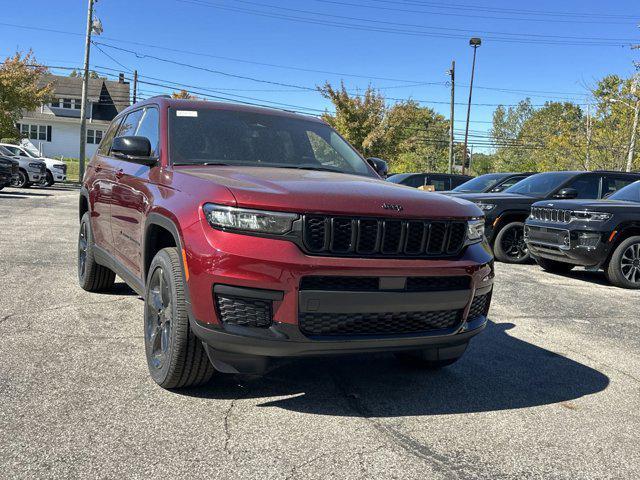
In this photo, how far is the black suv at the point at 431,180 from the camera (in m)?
16.9

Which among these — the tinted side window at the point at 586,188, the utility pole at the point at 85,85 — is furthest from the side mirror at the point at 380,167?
the utility pole at the point at 85,85

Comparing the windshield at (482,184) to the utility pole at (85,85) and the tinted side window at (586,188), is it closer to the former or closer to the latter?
the tinted side window at (586,188)

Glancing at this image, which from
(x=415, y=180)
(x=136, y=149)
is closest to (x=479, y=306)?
(x=136, y=149)

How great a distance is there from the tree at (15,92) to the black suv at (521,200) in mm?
28537

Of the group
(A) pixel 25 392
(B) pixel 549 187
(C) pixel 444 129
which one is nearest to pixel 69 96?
(C) pixel 444 129

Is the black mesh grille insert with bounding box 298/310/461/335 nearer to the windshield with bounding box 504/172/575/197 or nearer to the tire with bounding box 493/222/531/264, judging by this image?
the tire with bounding box 493/222/531/264

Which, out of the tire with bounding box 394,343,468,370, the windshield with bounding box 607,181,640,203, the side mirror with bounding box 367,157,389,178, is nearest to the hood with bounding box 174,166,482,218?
the tire with bounding box 394,343,468,370

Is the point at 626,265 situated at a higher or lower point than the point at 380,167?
lower

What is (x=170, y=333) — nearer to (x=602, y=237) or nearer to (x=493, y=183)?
(x=602, y=237)

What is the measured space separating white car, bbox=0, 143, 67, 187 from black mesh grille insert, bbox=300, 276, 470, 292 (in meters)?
24.5

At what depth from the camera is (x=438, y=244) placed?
10.8 ft

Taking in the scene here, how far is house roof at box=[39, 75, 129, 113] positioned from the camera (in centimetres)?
5993

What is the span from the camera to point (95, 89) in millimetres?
60500

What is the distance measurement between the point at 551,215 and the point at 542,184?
2.40 metres
